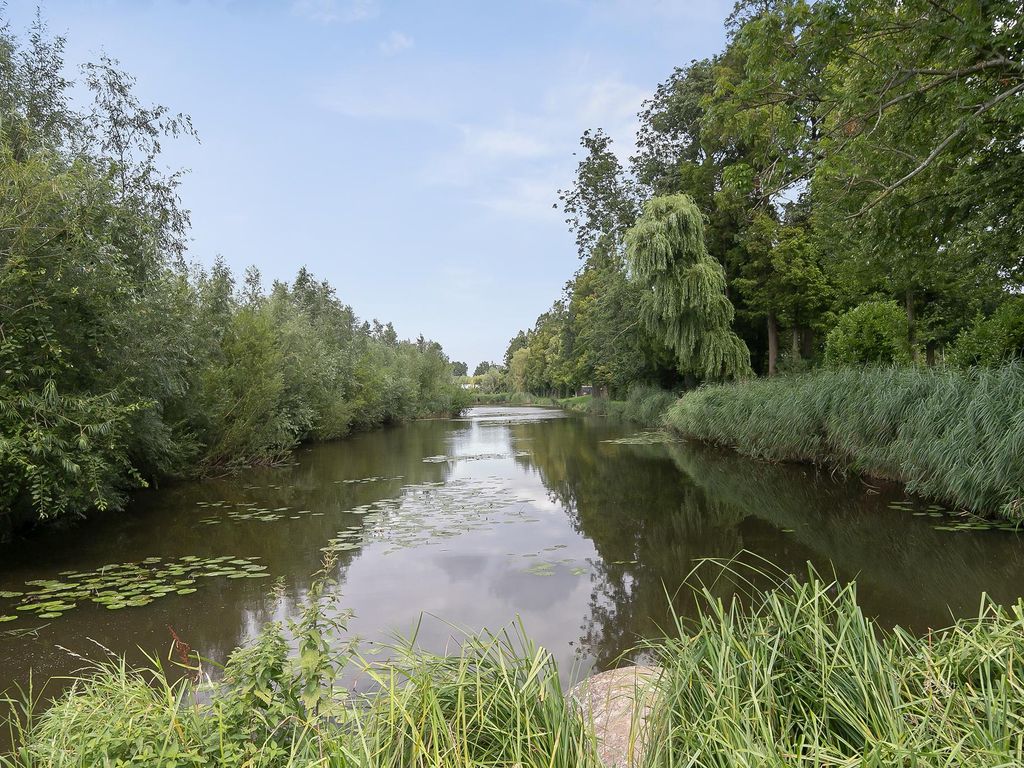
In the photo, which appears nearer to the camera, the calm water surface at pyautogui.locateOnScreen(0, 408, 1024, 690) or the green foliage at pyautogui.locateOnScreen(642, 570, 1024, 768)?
the green foliage at pyautogui.locateOnScreen(642, 570, 1024, 768)

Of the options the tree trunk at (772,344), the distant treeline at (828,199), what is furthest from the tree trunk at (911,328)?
the tree trunk at (772,344)

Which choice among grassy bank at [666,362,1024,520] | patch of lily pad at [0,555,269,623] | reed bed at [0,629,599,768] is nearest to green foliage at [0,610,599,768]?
reed bed at [0,629,599,768]

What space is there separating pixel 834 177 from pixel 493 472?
988 centimetres

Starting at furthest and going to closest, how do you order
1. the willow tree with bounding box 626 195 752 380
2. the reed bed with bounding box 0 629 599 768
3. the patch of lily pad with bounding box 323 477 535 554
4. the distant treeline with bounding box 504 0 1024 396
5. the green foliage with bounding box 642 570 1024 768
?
the willow tree with bounding box 626 195 752 380 < the patch of lily pad with bounding box 323 477 535 554 < the distant treeline with bounding box 504 0 1024 396 < the reed bed with bounding box 0 629 599 768 < the green foliage with bounding box 642 570 1024 768

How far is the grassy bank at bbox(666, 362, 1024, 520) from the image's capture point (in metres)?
7.23

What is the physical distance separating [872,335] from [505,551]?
1391 centimetres

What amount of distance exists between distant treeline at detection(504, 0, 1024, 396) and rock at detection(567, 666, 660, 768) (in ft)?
21.6

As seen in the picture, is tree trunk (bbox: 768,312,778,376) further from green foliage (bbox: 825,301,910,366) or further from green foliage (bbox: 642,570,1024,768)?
green foliage (bbox: 642,570,1024,768)

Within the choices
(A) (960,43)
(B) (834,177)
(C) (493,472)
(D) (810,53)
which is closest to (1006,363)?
(B) (834,177)

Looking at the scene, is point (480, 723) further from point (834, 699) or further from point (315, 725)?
point (834, 699)

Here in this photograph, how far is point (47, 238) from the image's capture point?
22.5 ft

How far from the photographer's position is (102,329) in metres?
7.74

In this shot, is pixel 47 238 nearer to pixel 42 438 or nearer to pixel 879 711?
pixel 42 438

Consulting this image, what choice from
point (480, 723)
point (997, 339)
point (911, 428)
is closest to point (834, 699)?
point (480, 723)
